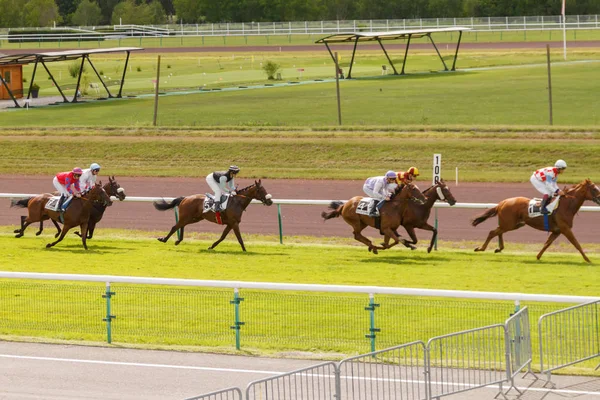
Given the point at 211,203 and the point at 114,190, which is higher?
the point at 114,190

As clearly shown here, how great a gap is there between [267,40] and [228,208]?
52070 millimetres

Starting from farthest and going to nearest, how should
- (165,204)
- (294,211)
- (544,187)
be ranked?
1. (294,211)
2. (165,204)
3. (544,187)

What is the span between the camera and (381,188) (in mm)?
19953

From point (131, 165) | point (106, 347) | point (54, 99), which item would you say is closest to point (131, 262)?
point (106, 347)

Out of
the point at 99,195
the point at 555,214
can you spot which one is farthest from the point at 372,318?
the point at 99,195

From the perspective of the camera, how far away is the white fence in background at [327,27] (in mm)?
68938

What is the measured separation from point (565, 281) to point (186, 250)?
24.1 ft

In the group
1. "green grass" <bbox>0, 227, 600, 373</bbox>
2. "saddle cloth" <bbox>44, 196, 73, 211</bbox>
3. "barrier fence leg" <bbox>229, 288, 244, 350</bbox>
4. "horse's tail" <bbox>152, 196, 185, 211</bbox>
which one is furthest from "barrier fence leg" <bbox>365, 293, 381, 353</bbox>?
"saddle cloth" <bbox>44, 196, 73, 211</bbox>

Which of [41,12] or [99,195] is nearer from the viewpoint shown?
[99,195]

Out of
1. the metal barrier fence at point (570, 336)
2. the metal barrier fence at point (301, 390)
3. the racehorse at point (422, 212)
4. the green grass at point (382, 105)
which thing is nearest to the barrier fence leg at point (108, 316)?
the metal barrier fence at point (301, 390)

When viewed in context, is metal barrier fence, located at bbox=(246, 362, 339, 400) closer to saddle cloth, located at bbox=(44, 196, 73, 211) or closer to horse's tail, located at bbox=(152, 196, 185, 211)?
horse's tail, located at bbox=(152, 196, 185, 211)

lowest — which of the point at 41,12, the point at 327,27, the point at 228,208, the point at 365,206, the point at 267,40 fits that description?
the point at 228,208

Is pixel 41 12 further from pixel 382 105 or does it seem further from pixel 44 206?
pixel 44 206

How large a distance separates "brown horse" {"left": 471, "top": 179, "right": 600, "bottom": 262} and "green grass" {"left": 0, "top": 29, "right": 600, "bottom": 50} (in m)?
46.1
